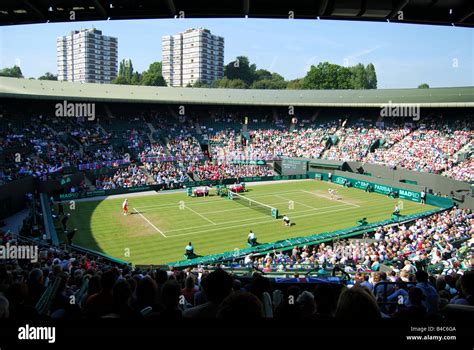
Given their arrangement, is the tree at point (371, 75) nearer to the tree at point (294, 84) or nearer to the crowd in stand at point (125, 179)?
the tree at point (294, 84)

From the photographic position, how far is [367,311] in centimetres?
277

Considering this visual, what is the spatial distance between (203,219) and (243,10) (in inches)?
1023

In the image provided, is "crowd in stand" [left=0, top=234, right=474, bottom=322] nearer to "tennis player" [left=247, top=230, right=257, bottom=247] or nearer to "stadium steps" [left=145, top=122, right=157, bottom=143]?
"tennis player" [left=247, top=230, right=257, bottom=247]

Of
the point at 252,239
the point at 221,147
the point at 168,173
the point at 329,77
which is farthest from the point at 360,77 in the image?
the point at 252,239

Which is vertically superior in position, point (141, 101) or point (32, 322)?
point (141, 101)

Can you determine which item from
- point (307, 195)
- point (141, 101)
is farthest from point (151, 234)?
point (141, 101)

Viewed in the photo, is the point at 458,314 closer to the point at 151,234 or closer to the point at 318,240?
the point at 318,240

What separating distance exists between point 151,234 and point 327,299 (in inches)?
983

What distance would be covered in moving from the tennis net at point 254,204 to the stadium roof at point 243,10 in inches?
1034

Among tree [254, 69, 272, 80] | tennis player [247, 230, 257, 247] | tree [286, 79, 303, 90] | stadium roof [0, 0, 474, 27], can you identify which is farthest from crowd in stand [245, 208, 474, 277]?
tree [254, 69, 272, 80]

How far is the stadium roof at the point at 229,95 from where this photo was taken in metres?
46.1

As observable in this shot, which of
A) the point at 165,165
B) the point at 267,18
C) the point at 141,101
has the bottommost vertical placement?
the point at 165,165

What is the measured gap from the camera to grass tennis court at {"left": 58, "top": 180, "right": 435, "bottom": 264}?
25250 mm

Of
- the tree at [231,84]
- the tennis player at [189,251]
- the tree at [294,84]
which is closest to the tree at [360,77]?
the tree at [294,84]
